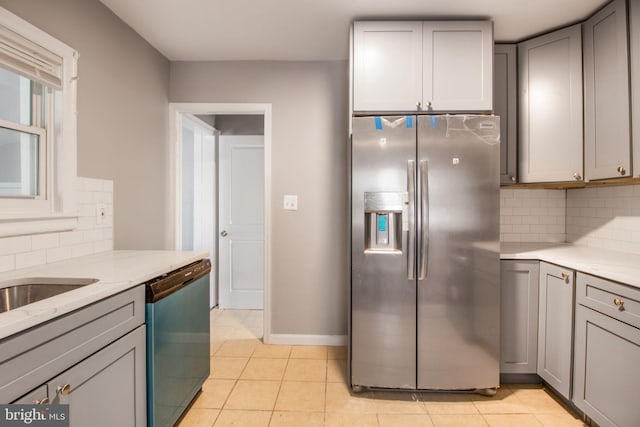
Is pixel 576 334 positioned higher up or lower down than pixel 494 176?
lower down

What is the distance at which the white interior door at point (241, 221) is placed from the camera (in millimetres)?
3650

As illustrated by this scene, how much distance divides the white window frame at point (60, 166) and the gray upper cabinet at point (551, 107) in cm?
283

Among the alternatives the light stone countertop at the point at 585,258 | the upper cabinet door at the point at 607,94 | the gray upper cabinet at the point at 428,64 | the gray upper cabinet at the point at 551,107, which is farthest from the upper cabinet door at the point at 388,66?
the light stone countertop at the point at 585,258

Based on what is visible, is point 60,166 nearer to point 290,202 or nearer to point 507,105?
point 290,202

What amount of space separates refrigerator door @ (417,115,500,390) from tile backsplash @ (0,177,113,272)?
75.7 inches

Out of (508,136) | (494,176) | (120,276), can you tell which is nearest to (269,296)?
(120,276)

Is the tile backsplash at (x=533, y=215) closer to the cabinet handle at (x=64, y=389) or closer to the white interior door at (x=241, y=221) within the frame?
the white interior door at (x=241, y=221)

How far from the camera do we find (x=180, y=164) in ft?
→ 9.30

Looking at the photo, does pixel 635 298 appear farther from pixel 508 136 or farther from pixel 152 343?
pixel 152 343

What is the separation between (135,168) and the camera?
231 cm

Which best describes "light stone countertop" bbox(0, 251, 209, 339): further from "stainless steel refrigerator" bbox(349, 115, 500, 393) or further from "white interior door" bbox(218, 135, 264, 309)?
"white interior door" bbox(218, 135, 264, 309)

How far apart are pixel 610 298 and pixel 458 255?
2.33 ft

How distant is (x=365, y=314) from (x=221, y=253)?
2194mm

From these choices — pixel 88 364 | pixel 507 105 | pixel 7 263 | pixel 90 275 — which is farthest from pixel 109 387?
pixel 507 105
